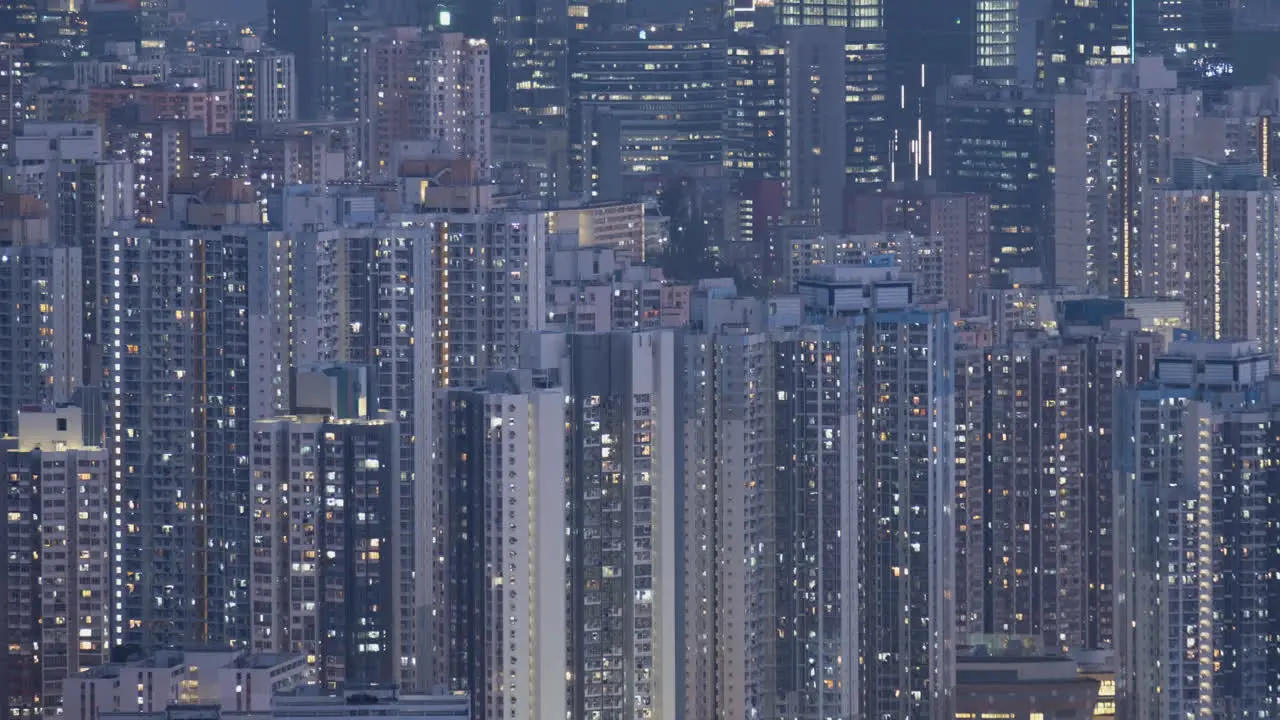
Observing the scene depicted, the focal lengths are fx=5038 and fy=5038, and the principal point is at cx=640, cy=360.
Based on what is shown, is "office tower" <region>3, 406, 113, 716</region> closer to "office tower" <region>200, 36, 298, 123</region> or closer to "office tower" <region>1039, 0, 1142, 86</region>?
"office tower" <region>200, 36, 298, 123</region>

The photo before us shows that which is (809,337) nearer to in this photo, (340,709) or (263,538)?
(263,538)

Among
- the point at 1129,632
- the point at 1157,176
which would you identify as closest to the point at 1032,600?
the point at 1129,632

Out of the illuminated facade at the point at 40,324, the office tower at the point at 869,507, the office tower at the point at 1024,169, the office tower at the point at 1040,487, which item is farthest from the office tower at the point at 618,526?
the office tower at the point at 1024,169

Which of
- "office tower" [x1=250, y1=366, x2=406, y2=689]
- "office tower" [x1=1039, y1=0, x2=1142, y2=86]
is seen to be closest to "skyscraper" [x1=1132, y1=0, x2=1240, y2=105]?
"office tower" [x1=1039, y1=0, x2=1142, y2=86]

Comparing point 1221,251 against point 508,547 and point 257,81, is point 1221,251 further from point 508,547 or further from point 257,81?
point 508,547

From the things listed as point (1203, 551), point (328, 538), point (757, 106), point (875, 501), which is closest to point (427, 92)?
point (757, 106)
